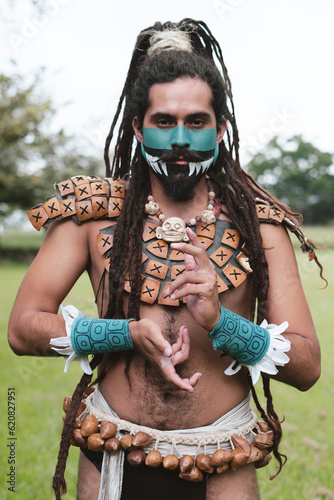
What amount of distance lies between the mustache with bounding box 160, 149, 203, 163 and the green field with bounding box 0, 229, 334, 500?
0.86 meters

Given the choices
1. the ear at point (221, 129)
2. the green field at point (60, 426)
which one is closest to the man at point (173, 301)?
the ear at point (221, 129)

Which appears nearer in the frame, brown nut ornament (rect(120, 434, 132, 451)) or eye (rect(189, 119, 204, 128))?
brown nut ornament (rect(120, 434, 132, 451))

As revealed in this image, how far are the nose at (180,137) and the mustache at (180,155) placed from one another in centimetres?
3

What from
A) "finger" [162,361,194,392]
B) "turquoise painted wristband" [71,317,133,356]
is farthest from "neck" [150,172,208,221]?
"finger" [162,361,194,392]

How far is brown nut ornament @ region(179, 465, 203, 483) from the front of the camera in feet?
7.09

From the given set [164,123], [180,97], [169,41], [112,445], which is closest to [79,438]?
[112,445]

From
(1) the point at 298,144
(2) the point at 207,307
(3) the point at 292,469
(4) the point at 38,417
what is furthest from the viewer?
(1) the point at 298,144

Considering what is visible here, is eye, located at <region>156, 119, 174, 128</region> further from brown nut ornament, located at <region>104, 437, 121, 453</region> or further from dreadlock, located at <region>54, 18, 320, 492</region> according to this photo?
brown nut ornament, located at <region>104, 437, 121, 453</region>

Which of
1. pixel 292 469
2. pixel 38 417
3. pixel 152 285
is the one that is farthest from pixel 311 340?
pixel 38 417

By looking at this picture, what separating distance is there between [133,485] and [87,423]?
340 millimetres

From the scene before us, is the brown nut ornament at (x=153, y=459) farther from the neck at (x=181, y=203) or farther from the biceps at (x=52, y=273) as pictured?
the neck at (x=181, y=203)

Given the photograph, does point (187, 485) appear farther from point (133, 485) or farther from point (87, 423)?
point (87, 423)

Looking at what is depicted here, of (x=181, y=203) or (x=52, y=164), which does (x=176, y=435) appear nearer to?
(x=181, y=203)

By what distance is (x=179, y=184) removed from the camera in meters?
2.43
